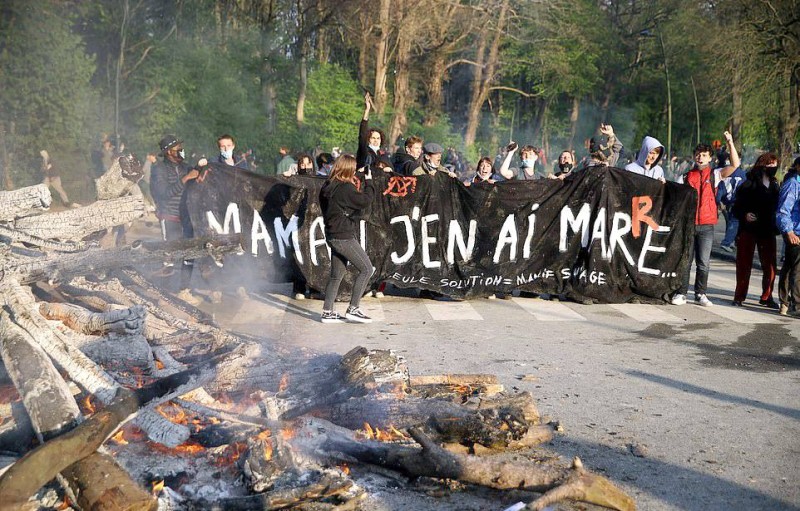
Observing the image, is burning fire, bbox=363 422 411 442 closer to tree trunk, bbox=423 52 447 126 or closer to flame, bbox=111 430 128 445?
flame, bbox=111 430 128 445

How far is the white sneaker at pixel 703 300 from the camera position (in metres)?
10.3

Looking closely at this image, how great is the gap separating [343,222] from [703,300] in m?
5.08

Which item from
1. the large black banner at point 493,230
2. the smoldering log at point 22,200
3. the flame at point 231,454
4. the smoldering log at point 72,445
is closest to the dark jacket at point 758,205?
the large black banner at point 493,230

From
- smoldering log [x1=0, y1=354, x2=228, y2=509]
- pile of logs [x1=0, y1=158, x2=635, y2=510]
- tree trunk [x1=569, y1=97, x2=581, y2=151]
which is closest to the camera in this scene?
smoldering log [x1=0, y1=354, x2=228, y2=509]

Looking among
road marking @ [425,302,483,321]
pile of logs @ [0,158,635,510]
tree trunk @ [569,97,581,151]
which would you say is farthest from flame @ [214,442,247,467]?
tree trunk @ [569,97,581,151]

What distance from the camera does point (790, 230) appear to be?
377 inches

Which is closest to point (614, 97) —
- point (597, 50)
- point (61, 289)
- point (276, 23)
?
point (597, 50)

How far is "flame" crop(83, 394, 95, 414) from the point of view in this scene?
15.6 ft

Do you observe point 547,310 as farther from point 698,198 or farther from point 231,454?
point 231,454

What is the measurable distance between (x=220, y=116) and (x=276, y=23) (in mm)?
4638

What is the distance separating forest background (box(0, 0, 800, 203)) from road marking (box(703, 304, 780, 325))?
60.7 ft

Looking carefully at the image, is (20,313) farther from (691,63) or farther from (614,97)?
(614,97)

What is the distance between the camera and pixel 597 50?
49781 millimetres

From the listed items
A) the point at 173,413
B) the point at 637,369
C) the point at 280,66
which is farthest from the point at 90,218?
the point at 280,66
